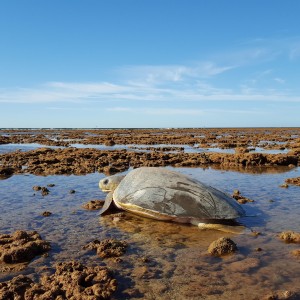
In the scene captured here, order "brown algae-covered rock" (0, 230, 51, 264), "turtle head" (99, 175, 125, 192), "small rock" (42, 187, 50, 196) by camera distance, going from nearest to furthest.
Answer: "brown algae-covered rock" (0, 230, 51, 264)
"turtle head" (99, 175, 125, 192)
"small rock" (42, 187, 50, 196)

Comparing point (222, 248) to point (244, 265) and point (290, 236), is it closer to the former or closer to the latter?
point (244, 265)

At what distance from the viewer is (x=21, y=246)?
5.42m

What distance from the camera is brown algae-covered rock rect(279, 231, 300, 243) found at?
584 centimetres

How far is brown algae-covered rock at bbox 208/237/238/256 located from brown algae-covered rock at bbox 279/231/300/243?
1074mm

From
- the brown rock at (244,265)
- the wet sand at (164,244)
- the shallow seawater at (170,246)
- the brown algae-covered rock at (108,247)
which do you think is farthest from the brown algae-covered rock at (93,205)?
the brown rock at (244,265)

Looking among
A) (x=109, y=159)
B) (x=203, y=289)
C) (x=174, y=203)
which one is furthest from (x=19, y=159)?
(x=203, y=289)

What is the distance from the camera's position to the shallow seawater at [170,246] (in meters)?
4.32

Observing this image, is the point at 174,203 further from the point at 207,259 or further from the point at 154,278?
the point at 154,278

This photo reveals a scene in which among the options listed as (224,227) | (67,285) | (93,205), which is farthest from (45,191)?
(67,285)

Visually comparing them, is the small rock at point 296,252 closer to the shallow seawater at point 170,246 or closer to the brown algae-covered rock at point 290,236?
the shallow seawater at point 170,246

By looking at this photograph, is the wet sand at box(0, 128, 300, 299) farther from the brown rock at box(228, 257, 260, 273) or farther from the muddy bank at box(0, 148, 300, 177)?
the muddy bank at box(0, 148, 300, 177)

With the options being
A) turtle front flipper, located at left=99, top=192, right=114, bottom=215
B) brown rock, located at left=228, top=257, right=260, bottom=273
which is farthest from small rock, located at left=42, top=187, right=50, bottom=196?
brown rock, located at left=228, top=257, right=260, bottom=273

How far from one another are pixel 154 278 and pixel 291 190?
694 cm

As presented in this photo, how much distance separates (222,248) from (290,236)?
1.43 m
